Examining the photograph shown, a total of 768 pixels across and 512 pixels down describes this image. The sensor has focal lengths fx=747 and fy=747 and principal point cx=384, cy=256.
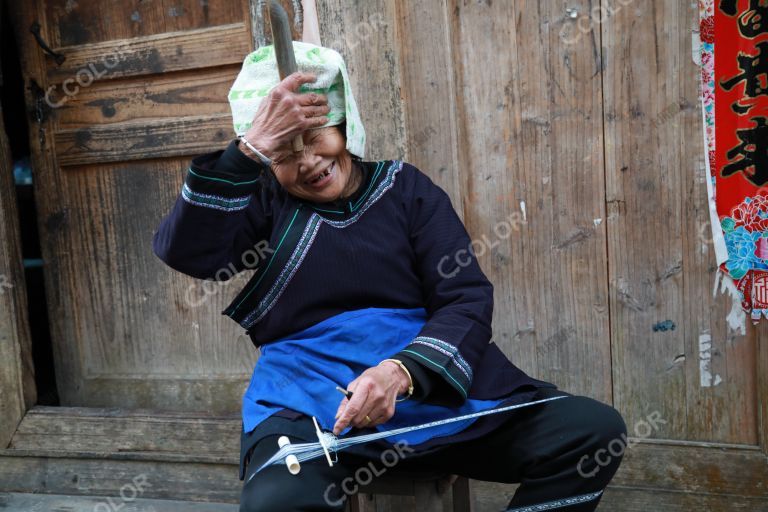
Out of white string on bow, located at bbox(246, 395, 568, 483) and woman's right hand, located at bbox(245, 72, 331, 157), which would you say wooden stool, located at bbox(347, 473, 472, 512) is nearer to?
white string on bow, located at bbox(246, 395, 568, 483)

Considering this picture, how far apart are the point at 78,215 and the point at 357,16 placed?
5.02ft

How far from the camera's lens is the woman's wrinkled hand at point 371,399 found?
162 centimetres

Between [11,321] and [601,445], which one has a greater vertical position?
[11,321]

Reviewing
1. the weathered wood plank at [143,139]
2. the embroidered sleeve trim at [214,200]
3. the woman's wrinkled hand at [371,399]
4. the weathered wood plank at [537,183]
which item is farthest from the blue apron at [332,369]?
the weathered wood plank at [143,139]

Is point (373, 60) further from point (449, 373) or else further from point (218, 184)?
point (449, 373)

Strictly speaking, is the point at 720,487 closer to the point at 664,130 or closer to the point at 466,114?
the point at 664,130

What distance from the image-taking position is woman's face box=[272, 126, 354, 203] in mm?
1859

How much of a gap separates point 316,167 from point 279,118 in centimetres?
19

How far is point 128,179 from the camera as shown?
10.2 ft

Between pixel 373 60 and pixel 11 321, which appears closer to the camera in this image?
pixel 373 60

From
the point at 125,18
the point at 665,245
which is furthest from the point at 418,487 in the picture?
the point at 125,18

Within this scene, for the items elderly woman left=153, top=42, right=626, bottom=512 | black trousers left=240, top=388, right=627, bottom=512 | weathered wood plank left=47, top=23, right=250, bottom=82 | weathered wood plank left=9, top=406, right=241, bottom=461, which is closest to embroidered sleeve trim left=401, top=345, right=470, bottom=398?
elderly woman left=153, top=42, right=626, bottom=512

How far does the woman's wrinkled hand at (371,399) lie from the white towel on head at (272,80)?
60cm

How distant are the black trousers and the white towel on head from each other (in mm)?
762
